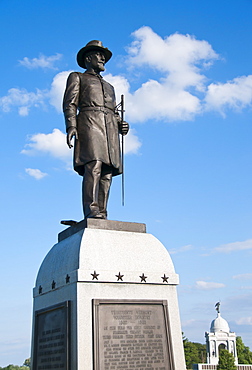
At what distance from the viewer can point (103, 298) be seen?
7180 mm

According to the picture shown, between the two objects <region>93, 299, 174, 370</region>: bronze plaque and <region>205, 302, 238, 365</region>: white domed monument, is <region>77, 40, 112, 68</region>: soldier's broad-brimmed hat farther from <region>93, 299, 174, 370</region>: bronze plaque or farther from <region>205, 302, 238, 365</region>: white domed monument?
<region>205, 302, 238, 365</region>: white domed monument

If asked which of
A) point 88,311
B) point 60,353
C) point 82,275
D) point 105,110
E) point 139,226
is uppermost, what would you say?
point 105,110

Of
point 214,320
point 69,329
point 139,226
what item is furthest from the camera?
point 214,320

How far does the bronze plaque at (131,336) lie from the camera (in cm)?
684

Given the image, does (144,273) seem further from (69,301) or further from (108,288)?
(69,301)

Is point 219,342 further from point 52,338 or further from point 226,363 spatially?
point 52,338

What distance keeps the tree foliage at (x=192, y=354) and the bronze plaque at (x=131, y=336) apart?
219 feet

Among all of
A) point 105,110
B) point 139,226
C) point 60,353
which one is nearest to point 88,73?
point 105,110

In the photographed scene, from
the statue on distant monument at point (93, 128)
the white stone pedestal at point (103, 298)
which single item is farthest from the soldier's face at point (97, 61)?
the white stone pedestal at point (103, 298)

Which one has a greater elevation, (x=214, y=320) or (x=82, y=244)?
(x=214, y=320)

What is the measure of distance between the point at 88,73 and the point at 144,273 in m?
4.19

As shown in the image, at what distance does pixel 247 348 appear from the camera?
91.8 meters

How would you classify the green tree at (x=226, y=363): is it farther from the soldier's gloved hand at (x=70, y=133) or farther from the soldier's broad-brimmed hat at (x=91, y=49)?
the soldier's gloved hand at (x=70, y=133)

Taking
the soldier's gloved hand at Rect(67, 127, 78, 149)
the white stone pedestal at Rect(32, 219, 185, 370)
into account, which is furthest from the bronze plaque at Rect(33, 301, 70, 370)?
the soldier's gloved hand at Rect(67, 127, 78, 149)
